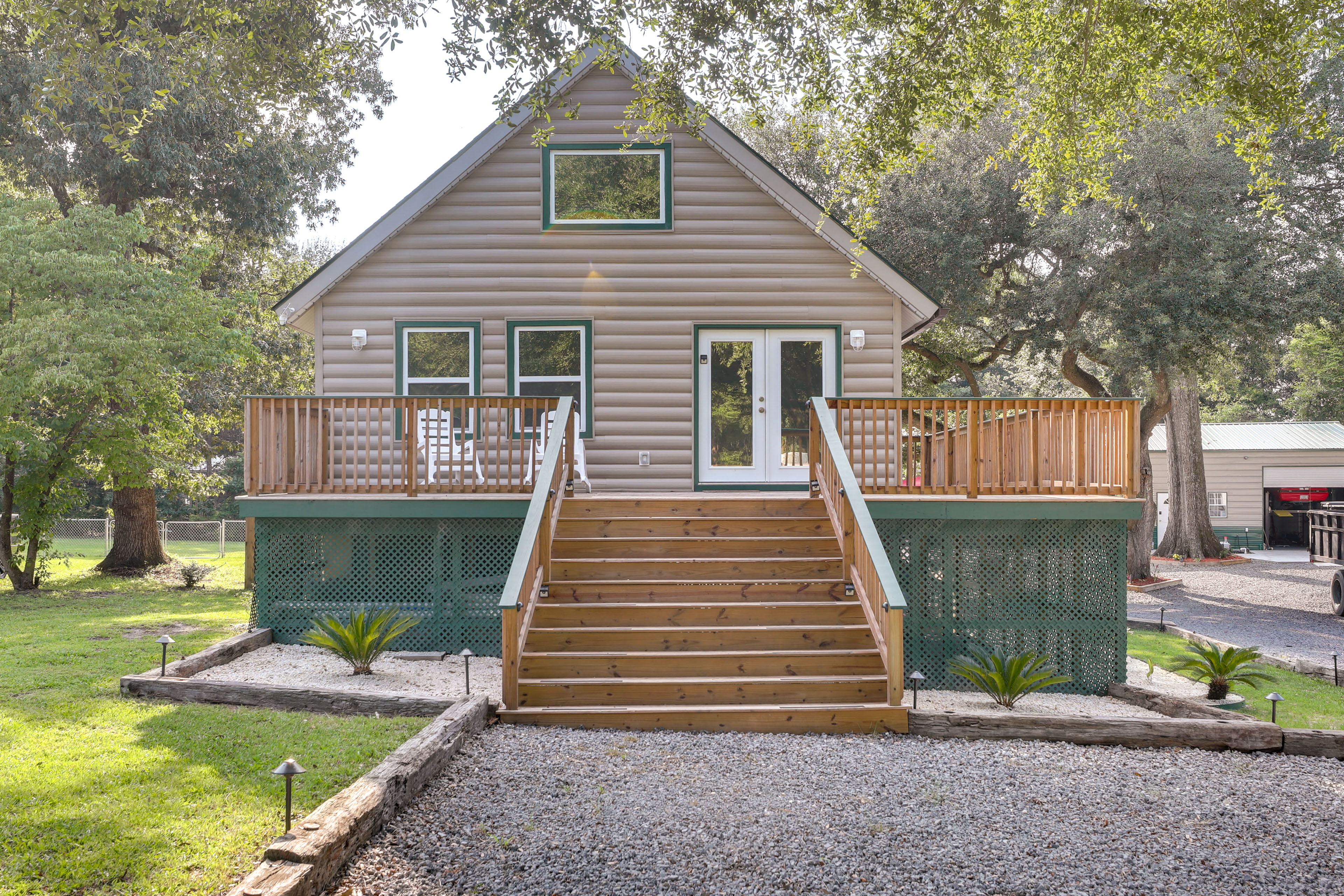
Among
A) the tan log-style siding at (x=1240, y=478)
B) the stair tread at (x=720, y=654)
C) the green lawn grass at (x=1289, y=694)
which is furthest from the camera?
the tan log-style siding at (x=1240, y=478)

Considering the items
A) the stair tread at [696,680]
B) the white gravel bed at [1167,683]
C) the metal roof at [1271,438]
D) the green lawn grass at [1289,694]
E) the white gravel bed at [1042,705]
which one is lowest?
the green lawn grass at [1289,694]

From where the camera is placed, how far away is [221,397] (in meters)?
21.1

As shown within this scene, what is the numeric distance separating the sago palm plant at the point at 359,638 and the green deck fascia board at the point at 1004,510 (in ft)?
15.0

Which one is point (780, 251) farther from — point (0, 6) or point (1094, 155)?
point (0, 6)

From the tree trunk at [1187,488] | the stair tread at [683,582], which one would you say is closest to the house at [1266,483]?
the tree trunk at [1187,488]

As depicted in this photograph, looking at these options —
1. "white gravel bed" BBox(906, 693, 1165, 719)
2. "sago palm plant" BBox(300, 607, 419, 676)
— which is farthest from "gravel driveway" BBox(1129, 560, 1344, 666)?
"sago palm plant" BBox(300, 607, 419, 676)

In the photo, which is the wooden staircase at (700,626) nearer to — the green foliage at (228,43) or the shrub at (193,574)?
the green foliage at (228,43)

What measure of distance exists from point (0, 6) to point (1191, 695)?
41.4ft

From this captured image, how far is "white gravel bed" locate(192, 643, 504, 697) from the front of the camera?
7020 millimetres

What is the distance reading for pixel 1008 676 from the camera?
712 cm

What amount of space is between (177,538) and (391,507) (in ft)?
76.1

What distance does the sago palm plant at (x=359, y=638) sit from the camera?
24.7 feet

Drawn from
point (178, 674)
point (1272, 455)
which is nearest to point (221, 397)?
point (178, 674)

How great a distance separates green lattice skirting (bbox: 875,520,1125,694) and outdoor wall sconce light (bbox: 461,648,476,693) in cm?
400
